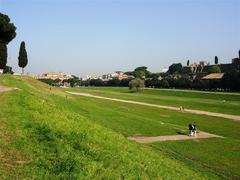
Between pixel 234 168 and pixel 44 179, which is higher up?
pixel 44 179

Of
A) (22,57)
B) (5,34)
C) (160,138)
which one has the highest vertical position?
(5,34)

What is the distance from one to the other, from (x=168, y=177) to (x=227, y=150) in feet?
46.6

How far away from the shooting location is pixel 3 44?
52125mm

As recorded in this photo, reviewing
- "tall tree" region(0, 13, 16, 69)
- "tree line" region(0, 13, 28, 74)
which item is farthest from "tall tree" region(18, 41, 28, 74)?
"tall tree" region(0, 13, 16, 69)

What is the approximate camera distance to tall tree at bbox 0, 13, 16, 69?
48.4 metres

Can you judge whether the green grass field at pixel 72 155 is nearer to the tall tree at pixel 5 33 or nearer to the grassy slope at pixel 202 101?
the tall tree at pixel 5 33

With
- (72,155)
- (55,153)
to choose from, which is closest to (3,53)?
(55,153)

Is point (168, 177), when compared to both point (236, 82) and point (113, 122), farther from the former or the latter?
point (236, 82)

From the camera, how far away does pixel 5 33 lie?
1956 inches

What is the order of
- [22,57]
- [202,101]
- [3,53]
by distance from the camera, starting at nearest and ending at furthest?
[3,53] → [22,57] → [202,101]

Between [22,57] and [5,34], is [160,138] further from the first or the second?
[22,57]

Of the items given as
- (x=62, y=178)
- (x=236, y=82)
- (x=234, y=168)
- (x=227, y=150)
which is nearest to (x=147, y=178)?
(x=62, y=178)

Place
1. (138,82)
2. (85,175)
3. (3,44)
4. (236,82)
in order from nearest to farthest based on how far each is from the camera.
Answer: (85,175) → (3,44) → (236,82) → (138,82)

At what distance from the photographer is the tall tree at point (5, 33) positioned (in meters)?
48.4
